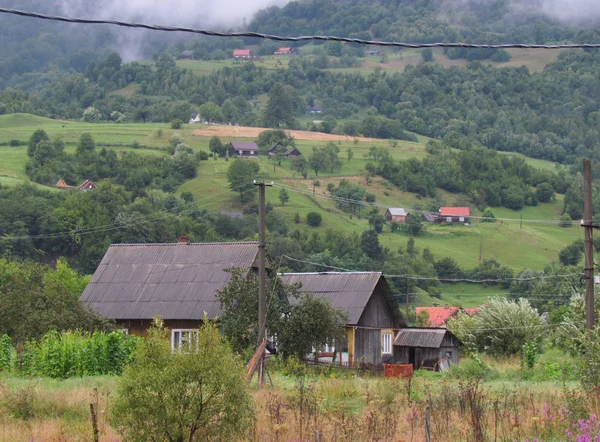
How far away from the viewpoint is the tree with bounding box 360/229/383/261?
103500 millimetres

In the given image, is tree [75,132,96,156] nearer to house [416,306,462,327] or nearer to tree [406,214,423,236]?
tree [406,214,423,236]

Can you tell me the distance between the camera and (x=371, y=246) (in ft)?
340

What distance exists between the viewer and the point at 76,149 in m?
148

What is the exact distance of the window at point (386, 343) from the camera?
1625 inches

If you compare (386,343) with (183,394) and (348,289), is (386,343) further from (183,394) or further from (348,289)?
(183,394)

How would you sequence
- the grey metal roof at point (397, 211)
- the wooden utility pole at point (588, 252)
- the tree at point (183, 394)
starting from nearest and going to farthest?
1. the tree at point (183, 394)
2. the wooden utility pole at point (588, 252)
3. the grey metal roof at point (397, 211)

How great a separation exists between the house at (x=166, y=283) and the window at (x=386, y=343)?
8065 millimetres

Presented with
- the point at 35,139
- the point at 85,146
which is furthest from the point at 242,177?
the point at 35,139

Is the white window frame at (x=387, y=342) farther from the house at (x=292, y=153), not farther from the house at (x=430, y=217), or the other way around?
the house at (x=292, y=153)

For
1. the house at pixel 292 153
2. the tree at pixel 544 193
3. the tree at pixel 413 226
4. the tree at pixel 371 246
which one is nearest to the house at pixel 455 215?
the tree at pixel 413 226

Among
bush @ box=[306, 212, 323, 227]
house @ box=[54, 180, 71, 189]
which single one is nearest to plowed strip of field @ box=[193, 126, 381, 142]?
house @ box=[54, 180, 71, 189]

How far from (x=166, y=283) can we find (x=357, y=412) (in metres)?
19.3

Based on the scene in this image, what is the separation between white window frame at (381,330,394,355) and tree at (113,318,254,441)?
2736cm

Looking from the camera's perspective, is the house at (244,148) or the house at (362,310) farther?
the house at (244,148)
